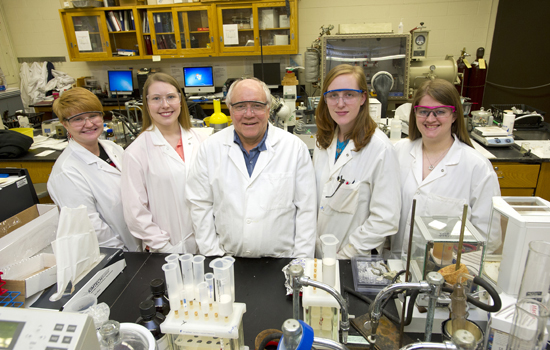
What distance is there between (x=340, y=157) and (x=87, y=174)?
1.25 metres

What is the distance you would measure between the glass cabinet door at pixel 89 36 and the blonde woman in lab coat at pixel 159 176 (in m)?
3.83

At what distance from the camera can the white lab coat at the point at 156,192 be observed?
1636mm

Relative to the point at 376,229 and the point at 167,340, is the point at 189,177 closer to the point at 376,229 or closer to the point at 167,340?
the point at 167,340

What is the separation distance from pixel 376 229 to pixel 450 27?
4134 mm

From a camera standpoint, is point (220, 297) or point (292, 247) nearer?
point (220, 297)

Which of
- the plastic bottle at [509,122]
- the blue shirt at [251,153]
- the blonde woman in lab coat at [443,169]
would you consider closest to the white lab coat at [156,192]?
the blue shirt at [251,153]

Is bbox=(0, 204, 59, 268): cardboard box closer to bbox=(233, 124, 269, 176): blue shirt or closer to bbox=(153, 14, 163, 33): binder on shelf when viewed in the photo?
bbox=(233, 124, 269, 176): blue shirt

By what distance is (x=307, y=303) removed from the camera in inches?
36.0

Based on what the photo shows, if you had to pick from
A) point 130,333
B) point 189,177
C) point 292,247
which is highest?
point 189,177

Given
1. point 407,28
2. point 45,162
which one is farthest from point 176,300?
point 407,28

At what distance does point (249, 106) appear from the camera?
1457 mm

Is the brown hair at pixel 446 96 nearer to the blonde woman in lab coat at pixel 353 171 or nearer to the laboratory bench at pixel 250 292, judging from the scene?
the blonde woman in lab coat at pixel 353 171

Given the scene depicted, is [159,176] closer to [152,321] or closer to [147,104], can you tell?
[147,104]

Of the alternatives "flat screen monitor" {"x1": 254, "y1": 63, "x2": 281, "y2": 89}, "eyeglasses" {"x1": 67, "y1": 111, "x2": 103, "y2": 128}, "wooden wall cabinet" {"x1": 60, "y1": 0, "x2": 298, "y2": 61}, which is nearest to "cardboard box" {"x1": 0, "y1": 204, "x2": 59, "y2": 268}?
"eyeglasses" {"x1": 67, "y1": 111, "x2": 103, "y2": 128}
